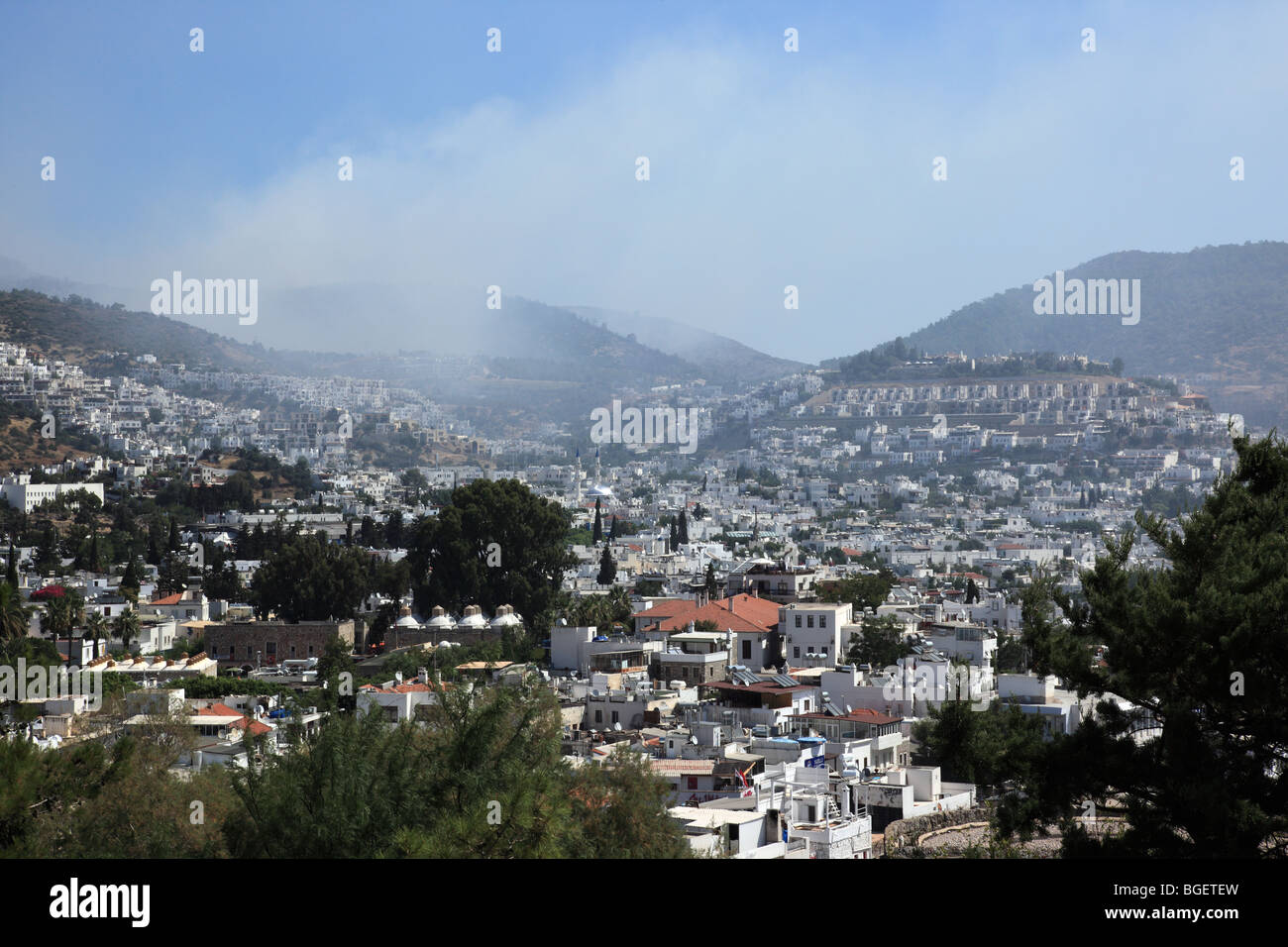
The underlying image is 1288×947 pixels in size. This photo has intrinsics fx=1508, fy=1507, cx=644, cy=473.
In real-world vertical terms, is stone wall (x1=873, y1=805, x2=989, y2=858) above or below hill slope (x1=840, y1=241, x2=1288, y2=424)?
below

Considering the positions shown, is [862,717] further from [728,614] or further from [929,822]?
[728,614]

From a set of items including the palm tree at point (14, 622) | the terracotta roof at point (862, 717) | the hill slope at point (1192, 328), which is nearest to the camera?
the terracotta roof at point (862, 717)

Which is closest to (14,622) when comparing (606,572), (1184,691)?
(606,572)

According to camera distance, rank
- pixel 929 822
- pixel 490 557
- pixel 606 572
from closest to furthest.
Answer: pixel 929 822 < pixel 490 557 < pixel 606 572

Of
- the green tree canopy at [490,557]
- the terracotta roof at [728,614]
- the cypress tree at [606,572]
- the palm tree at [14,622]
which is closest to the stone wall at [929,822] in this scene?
the palm tree at [14,622]

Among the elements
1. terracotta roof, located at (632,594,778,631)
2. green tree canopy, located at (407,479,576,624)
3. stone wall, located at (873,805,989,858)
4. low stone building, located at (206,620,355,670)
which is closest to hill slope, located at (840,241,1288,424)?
green tree canopy, located at (407,479,576,624)

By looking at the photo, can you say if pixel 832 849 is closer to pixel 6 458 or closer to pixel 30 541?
pixel 30 541

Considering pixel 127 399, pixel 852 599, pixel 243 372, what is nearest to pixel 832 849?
pixel 852 599

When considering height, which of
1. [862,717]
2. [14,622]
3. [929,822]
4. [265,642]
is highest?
[14,622]

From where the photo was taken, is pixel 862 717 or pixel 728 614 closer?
pixel 862 717

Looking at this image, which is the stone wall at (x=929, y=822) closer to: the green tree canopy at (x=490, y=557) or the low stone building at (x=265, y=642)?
the low stone building at (x=265, y=642)

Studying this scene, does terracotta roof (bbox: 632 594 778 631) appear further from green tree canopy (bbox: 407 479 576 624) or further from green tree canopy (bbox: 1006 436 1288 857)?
green tree canopy (bbox: 1006 436 1288 857)
